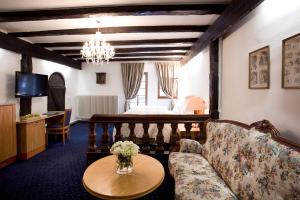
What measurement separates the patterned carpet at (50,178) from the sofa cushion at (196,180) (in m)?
0.53

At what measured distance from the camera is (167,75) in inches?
276

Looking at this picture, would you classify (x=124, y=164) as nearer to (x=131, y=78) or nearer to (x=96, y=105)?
(x=131, y=78)

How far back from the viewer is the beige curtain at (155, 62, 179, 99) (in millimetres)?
7008

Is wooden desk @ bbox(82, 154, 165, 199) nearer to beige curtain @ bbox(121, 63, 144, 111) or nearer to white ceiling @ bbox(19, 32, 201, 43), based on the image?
white ceiling @ bbox(19, 32, 201, 43)

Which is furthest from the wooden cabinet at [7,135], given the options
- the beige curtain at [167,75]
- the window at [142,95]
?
the beige curtain at [167,75]

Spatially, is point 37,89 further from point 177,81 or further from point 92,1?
point 177,81

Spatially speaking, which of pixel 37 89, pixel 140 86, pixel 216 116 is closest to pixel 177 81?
pixel 140 86

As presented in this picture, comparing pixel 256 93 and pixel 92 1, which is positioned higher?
pixel 92 1

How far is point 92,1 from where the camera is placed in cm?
244

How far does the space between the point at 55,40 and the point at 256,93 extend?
13.7 ft

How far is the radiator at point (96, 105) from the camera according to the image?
7.02 m

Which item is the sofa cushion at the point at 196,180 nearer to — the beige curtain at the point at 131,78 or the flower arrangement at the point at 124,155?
the flower arrangement at the point at 124,155

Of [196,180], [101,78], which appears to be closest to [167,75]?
[101,78]

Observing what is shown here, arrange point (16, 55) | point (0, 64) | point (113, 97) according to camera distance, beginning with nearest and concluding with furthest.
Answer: point (0, 64) → point (16, 55) → point (113, 97)
